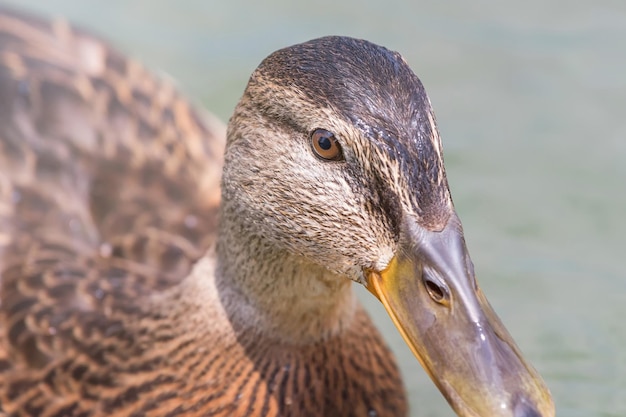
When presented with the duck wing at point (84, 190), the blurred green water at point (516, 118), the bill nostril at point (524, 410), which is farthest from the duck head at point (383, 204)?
the blurred green water at point (516, 118)

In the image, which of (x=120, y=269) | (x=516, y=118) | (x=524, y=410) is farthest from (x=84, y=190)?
(x=516, y=118)

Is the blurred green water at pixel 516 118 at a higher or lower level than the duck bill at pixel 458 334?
higher

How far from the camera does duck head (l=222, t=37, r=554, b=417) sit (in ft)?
9.91

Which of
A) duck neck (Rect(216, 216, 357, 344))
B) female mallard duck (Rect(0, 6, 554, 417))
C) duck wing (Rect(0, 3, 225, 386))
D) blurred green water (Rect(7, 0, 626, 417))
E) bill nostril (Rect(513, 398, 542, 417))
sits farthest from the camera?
blurred green water (Rect(7, 0, 626, 417))

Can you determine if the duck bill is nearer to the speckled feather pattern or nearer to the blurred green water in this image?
the speckled feather pattern

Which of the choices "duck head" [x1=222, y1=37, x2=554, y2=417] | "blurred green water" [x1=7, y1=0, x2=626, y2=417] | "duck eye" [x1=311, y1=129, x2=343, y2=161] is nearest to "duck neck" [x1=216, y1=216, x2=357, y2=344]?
"duck head" [x1=222, y1=37, x2=554, y2=417]


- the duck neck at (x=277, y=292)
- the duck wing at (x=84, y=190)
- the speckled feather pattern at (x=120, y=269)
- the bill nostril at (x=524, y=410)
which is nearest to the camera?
the bill nostril at (x=524, y=410)

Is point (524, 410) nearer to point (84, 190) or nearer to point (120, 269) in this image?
point (120, 269)

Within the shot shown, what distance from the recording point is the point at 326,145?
3.15m

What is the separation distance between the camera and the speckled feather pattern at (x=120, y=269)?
3848 mm

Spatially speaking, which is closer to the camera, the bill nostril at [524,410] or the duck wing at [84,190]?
the bill nostril at [524,410]

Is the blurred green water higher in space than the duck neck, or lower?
higher

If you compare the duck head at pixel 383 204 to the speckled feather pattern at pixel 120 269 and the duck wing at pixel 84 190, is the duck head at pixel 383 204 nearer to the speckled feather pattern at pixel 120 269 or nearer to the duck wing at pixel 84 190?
the speckled feather pattern at pixel 120 269

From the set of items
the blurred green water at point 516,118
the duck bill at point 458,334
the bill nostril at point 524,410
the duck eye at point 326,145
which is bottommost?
the bill nostril at point 524,410
